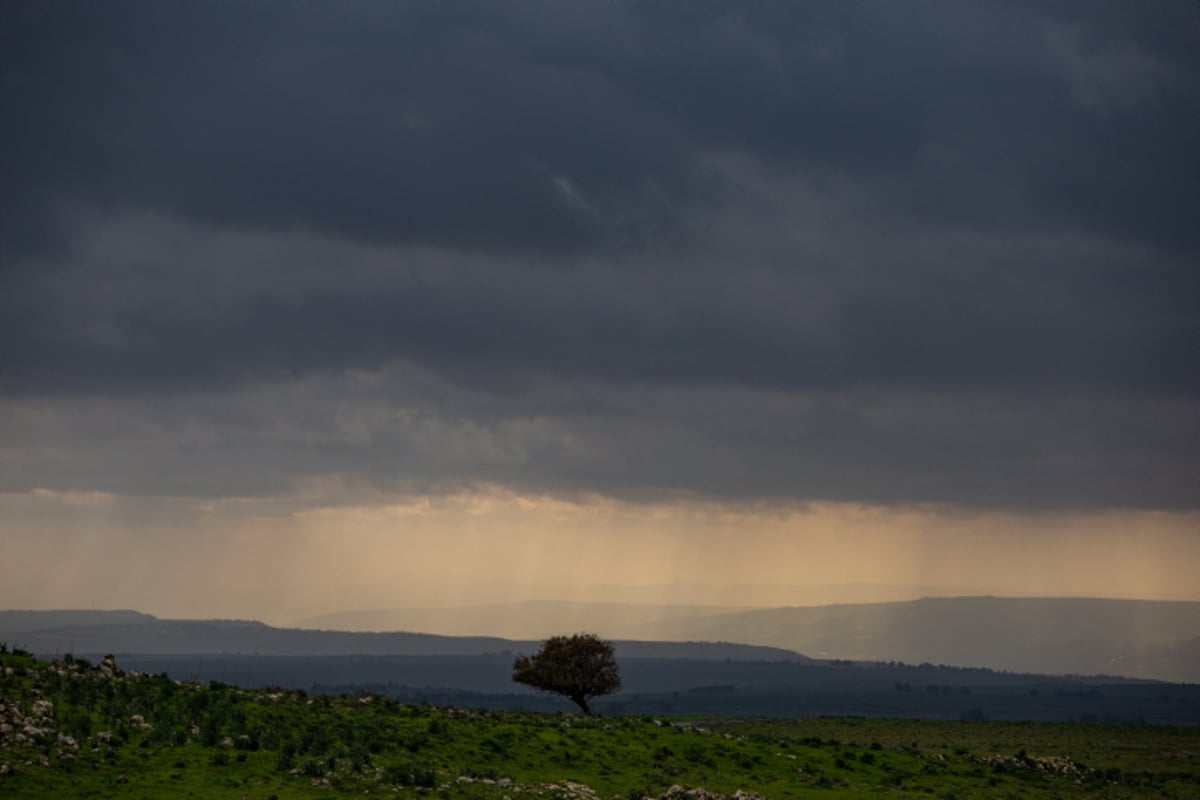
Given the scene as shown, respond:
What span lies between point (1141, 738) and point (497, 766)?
9683 centimetres

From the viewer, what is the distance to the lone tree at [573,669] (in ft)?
336

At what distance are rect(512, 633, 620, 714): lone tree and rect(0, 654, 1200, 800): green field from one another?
21713mm

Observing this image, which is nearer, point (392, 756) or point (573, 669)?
point (392, 756)

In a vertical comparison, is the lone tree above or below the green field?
above

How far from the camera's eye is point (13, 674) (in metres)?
54.2

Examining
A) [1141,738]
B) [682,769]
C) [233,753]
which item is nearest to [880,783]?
[682,769]

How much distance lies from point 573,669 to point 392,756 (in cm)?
4848

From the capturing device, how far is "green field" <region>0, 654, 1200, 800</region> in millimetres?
45656

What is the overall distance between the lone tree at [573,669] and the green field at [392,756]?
21713 millimetres

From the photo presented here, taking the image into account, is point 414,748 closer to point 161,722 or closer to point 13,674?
point 161,722

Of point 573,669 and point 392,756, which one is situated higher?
point 573,669

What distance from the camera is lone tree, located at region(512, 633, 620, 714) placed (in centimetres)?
10256

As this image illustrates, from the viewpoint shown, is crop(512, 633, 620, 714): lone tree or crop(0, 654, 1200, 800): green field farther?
crop(512, 633, 620, 714): lone tree

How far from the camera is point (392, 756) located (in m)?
55.0
